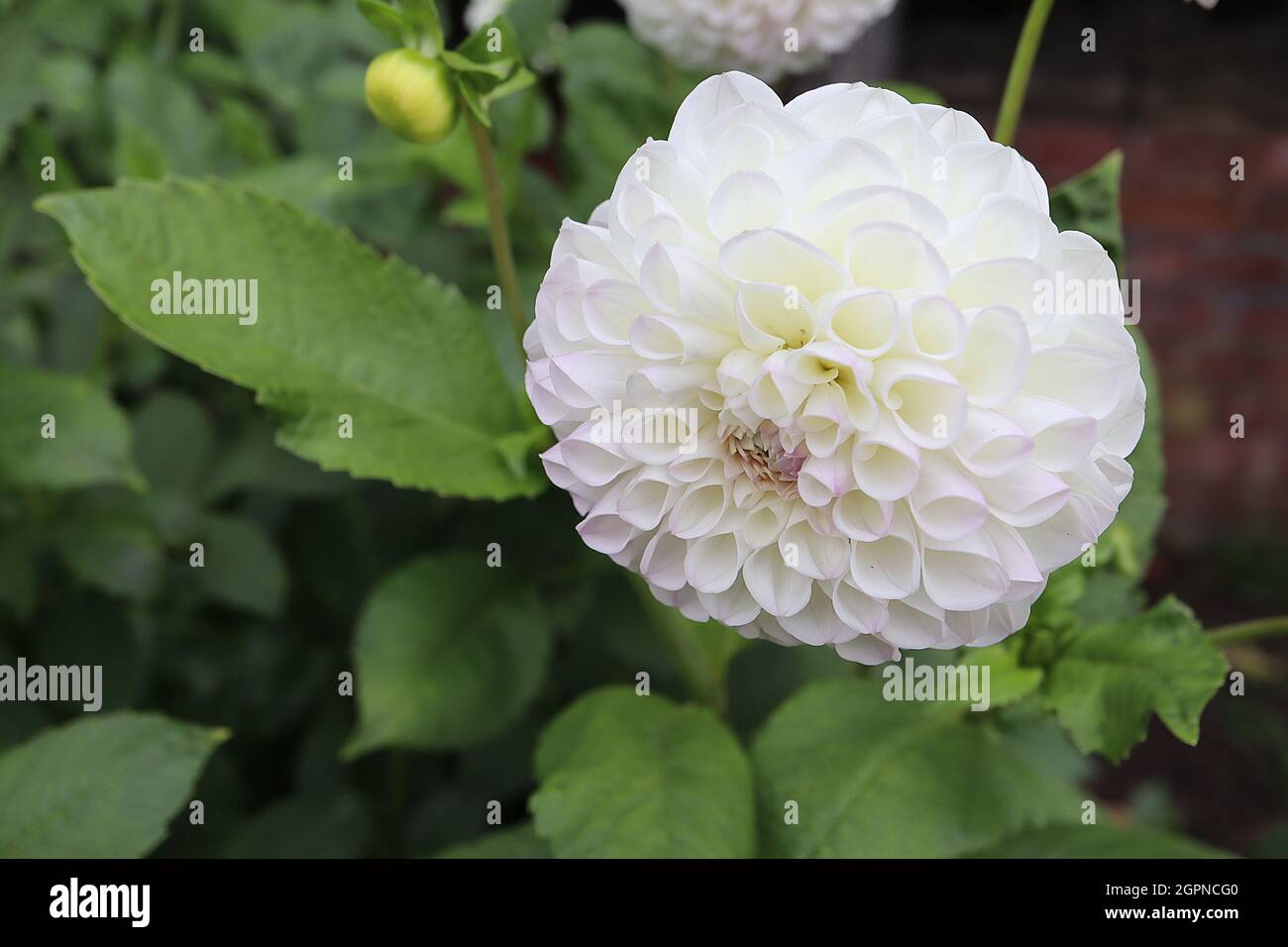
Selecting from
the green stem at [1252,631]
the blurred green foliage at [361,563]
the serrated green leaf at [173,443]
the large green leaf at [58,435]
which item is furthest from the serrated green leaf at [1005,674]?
the serrated green leaf at [173,443]

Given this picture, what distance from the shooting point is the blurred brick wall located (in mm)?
2359

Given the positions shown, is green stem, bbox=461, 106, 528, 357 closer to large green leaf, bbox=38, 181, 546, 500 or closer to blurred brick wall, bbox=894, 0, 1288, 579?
large green leaf, bbox=38, 181, 546, 500

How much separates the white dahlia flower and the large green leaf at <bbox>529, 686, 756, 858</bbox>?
0.52 metres

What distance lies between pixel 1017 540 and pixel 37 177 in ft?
3.00

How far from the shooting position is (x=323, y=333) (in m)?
0.79

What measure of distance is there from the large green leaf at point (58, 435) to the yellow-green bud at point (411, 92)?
355mm

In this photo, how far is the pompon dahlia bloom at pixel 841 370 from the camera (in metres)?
0.56

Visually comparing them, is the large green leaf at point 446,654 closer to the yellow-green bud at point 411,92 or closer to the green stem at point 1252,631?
the yellow-green bud at point 411,92

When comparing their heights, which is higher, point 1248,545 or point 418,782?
point 1248,545

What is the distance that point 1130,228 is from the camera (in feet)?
7.81

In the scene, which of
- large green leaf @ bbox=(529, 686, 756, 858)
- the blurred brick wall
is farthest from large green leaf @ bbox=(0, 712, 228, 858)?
the blurred brick wall

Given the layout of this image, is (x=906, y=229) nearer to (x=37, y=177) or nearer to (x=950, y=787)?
(x=950, y=787)

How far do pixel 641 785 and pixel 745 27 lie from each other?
59cm
